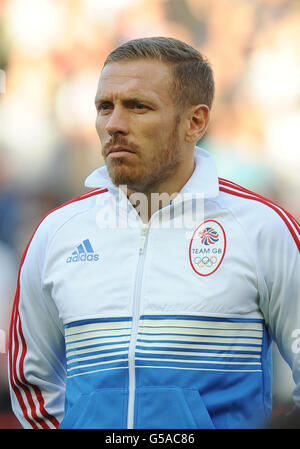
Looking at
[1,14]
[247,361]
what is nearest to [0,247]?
[1,14]

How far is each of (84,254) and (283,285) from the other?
67 centimetres

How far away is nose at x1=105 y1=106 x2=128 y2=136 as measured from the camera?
7.37 ft

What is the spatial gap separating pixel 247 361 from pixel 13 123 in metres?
4.22

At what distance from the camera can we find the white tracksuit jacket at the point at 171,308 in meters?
2.09

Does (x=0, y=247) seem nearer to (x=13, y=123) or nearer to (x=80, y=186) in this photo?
(x=80, y=186)

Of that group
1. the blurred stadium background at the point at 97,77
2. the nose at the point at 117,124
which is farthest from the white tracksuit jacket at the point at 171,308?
the blurred stadium background at the point at 97,77

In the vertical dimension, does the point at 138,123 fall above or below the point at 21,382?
above

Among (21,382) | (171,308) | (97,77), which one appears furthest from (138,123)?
(97,77)

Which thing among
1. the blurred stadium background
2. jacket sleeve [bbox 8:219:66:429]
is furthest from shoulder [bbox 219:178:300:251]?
the blurred stadium background

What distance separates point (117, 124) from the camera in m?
2.25

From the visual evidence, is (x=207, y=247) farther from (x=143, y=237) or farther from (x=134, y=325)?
(x=134, y=325)

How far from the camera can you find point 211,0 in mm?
6301

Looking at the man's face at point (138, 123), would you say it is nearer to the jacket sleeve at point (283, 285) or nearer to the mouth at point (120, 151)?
the mouth at point (120, 151)

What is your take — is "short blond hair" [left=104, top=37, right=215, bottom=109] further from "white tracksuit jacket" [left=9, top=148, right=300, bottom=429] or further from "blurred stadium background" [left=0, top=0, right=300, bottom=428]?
"blurred stadium background" [left=0, top=0, right=300, bottom=428]
